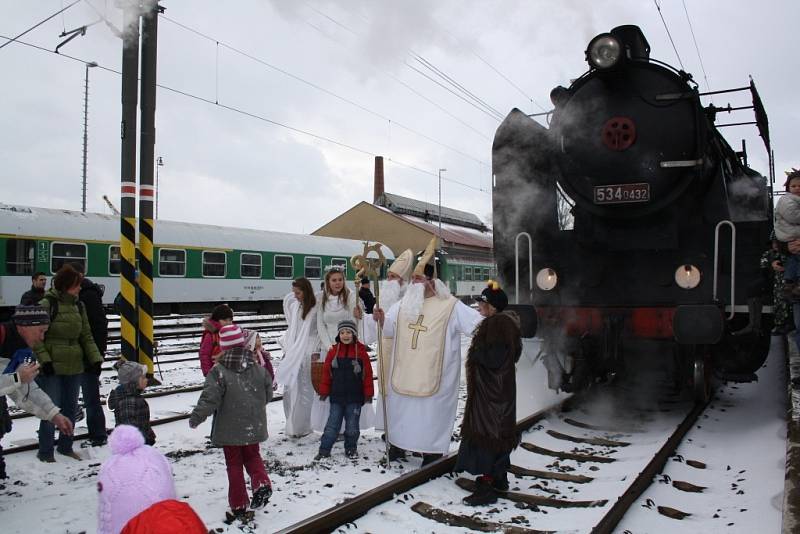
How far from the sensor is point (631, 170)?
21.1 ft

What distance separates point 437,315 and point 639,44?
150 inches

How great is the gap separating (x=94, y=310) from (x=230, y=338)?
8.14 feet

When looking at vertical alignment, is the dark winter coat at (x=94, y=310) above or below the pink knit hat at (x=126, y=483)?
above

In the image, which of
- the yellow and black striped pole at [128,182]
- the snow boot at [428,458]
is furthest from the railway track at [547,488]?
the yellow and black striped pole at [128,182]

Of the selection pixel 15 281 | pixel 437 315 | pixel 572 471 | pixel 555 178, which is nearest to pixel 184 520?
pixel 437 315

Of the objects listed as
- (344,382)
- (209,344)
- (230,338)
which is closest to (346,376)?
(344,382)

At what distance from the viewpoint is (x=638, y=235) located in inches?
260

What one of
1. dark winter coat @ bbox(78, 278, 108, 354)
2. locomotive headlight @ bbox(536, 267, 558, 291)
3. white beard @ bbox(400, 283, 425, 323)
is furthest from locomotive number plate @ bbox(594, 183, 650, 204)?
dark winter coat @ bbox(78, 278, 108, 354)

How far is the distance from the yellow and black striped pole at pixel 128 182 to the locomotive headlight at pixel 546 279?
480 cm

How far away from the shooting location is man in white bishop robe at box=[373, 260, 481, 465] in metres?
5.12

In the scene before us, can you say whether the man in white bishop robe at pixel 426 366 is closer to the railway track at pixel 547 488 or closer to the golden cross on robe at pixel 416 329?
the golden cross on robe at pixel 416 329

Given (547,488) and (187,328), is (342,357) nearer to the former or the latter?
(547,488)

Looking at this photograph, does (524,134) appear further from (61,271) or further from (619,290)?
(61,271)

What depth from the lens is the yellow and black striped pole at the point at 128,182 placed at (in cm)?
779
